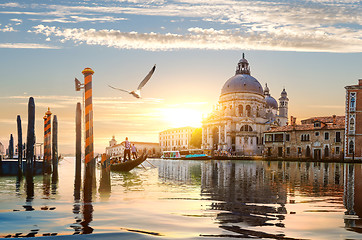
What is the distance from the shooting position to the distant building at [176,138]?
125562mm

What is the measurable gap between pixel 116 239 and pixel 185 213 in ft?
7.80

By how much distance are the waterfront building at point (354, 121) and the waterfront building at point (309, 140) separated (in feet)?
12.9

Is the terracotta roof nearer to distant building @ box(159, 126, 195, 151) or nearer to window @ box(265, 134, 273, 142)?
window @ box(265, 134, 273, 142)

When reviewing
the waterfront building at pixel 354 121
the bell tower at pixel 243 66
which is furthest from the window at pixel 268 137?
the bell tower at pixel 243 66

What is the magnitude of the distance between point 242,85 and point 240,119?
9.97 metres

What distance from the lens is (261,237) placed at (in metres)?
5.49

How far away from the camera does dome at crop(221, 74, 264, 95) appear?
96.4 meters

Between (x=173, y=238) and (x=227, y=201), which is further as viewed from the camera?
(x=227, y=201)

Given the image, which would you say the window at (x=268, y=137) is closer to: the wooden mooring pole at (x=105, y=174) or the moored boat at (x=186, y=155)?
the moored boat at (x=186, y=155)

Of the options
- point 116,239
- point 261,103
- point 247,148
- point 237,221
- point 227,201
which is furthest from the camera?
point 261,103

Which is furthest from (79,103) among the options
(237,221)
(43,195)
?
(237,221)

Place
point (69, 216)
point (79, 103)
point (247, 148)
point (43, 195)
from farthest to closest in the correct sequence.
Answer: point (247, 148), point (79, 103), point (43, 195), point (69, 216)

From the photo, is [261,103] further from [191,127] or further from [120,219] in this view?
[120,219]

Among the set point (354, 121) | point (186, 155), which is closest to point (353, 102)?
point (354, 121)
